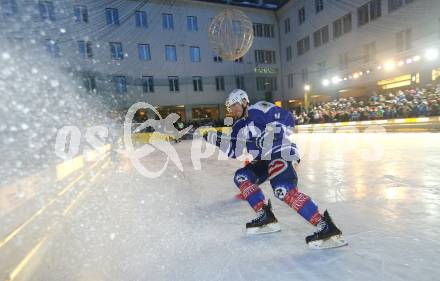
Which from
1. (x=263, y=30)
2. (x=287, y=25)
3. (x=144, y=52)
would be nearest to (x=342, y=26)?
(x=287, y=25)

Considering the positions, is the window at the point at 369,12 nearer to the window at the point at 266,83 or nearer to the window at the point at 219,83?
the window at the point at 266,83

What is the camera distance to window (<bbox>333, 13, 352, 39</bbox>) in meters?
24.4

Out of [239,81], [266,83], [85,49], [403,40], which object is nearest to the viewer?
[403,40]

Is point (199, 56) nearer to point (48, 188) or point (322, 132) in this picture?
point (322, 132)

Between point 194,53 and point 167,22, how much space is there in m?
3.84

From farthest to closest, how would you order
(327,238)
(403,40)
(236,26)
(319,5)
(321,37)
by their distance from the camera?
(321,37)
(319,5)
(403,40)
(236,26)
(327,238)

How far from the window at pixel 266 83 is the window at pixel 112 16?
51.0ft

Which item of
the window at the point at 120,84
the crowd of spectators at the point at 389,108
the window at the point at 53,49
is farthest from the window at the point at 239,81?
the window at the point at 53,49

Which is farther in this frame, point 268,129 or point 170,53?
point 170,53

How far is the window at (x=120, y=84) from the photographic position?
2736 centimetres

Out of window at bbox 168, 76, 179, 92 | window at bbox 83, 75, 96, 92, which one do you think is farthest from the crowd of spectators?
window at bbox 83, 75, 96, 92

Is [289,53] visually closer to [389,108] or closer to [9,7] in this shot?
[389,108]

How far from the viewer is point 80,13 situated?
81.0ft

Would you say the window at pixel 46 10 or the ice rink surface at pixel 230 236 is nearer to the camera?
the ice rink surface at pixel 230 236
